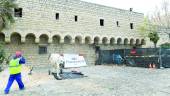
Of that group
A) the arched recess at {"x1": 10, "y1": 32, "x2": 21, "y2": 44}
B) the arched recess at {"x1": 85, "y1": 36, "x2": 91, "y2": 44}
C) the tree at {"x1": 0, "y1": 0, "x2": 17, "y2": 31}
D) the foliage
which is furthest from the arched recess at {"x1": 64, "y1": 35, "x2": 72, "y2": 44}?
the foliage

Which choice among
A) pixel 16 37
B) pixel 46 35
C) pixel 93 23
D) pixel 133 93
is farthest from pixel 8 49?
pixel 133 93

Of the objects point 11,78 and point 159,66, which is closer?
point 11,78

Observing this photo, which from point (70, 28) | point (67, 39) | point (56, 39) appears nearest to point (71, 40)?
point (67, 39)

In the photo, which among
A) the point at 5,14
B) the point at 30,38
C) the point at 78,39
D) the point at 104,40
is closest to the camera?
the point at 5,14

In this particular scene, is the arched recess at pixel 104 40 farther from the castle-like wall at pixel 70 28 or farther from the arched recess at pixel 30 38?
the arched recess at pixel 30 38

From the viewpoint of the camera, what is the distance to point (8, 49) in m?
23.6

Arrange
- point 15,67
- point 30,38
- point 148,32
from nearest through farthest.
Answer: point 15,67 → point 30,38 → point 148,32

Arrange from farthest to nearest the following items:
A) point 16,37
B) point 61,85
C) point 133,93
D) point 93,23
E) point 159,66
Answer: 1. point 93,23
2. point 16,37
3. point 159,66
4. point 61,85
5. point 133,93

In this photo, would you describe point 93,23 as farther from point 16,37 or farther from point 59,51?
point 16,37

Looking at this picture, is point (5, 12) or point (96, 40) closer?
point (5, 12)

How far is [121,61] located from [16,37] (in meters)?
10.6

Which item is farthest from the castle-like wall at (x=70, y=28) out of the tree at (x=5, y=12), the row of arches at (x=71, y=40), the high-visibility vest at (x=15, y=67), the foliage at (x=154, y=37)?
the high-visibility vest at (x=15, y=67)

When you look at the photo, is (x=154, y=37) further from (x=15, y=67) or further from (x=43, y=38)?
(x=15, y=67)

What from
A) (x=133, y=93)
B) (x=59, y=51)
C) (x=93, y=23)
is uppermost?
(x=93, y=23)
